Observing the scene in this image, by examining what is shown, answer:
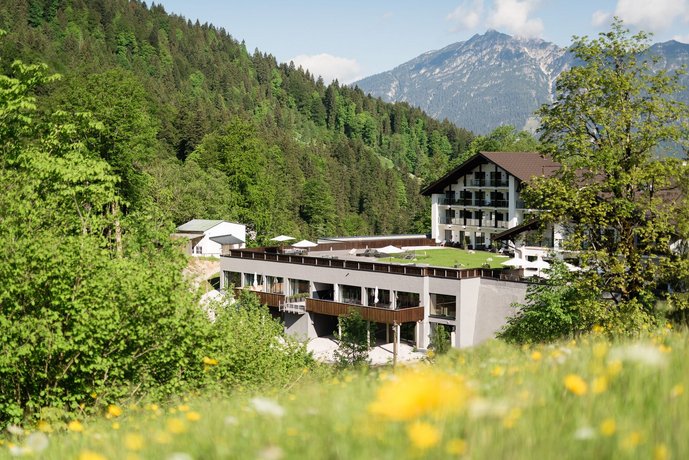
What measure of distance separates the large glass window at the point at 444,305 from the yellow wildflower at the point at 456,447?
3707 centimetres

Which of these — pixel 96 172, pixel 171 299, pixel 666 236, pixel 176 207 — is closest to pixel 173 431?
pixel 171 299

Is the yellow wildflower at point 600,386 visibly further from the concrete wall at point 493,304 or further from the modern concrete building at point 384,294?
the concrete wall at point 493,304

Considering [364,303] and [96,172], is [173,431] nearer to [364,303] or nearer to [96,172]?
[96,172]

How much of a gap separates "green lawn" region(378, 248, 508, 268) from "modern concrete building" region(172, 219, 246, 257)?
727 inches

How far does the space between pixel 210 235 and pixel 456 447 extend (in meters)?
64.7

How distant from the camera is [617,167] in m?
21.6

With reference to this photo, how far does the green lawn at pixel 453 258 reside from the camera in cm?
5131

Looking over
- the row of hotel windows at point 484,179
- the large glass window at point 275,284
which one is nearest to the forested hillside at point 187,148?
the large glass window at point 275,284

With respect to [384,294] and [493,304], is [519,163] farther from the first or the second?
[493,304]

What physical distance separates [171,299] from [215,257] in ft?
171

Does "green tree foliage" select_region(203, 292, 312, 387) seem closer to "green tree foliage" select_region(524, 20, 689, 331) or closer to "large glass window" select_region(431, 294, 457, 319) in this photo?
"green tree foliage" select_region(524, 20, 689, 331)

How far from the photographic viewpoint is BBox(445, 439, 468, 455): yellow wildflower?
3402mm

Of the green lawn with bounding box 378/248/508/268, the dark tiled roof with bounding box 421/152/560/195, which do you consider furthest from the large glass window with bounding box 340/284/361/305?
the dark tiled roof with bounding box 421/152/560/195

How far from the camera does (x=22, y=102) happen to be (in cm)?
2070
